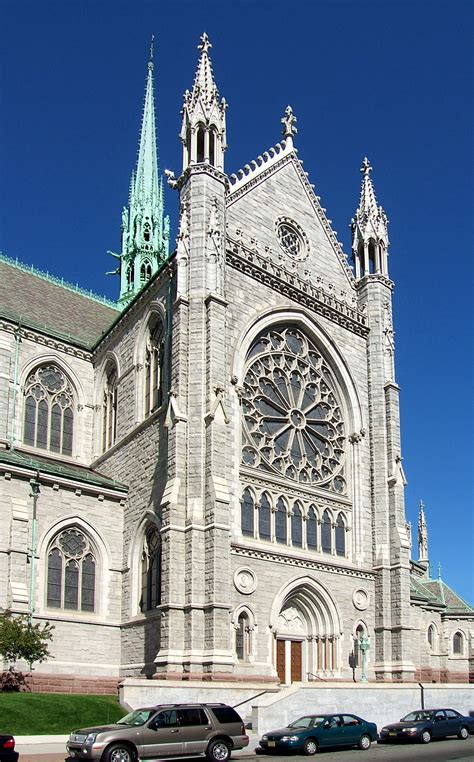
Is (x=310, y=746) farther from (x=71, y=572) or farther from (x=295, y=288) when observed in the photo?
(x=295, y=288)

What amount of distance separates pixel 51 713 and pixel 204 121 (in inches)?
948

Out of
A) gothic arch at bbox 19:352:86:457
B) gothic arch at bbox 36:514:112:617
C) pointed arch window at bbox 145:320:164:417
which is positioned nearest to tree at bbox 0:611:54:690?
gothic arch at bbox 36:514:112:617

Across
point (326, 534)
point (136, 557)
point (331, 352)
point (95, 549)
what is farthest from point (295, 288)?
point (95, 549)

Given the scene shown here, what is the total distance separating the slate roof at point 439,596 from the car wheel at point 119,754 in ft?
103

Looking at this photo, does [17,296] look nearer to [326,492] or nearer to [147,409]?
[147,409]

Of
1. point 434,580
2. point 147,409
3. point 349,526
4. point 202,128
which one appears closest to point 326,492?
point 349,526

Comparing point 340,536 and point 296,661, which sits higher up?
point 340,536

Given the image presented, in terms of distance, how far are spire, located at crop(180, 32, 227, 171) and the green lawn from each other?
70.2 feet

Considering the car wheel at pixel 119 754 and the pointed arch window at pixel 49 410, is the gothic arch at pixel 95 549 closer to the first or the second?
the pointed arch window at pixel 49 410

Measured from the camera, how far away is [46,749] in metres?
22.9

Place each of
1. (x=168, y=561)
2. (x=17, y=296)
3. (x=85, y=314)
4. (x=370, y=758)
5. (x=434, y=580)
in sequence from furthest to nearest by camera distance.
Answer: (x=434, y=580) < (x=85, y=314) < (x=17, y=296) < (x=168, y=561) < (x=370, y=758)

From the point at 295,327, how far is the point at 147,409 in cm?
802

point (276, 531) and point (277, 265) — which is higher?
point (277, 265)

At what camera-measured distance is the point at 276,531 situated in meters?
35.5
